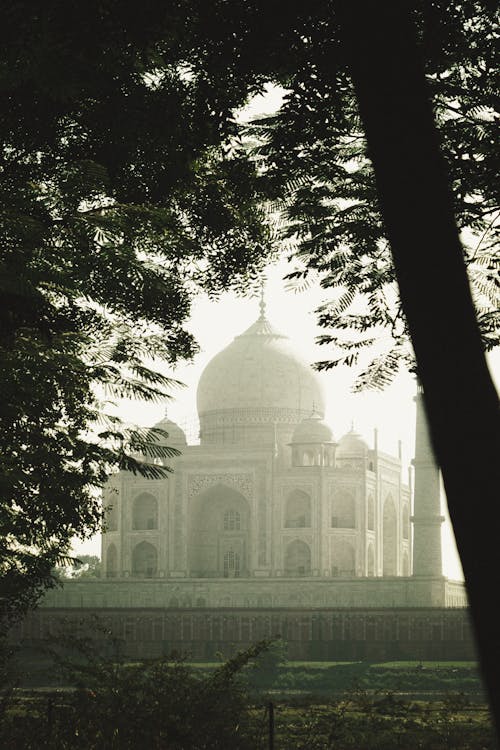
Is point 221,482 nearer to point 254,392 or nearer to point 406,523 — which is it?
point 254,392

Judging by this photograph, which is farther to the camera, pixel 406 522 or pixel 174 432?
pixel 406 522

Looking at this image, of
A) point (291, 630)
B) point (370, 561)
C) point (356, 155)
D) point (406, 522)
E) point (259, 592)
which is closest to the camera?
point (356, 155)

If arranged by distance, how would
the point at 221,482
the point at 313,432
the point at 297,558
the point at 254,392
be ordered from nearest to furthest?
the point at 297,558 < the point at 221,482 < the point at 313,432 < the point at 254,392

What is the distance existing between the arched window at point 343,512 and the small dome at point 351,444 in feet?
6.19

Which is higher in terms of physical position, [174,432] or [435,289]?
[174,432]

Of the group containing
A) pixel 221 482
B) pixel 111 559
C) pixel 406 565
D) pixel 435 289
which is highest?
pixel 221 482

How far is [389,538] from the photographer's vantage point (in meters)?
40.0

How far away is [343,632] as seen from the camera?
2669 cm

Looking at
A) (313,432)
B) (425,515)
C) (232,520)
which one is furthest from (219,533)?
(425,515)

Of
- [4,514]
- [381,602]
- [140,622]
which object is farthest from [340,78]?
[381,602]

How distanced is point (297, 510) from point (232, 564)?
2819 millimetres

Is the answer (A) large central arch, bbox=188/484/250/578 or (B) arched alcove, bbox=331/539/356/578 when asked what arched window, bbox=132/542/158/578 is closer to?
(A) large central arch, bbox=188/484/250/578

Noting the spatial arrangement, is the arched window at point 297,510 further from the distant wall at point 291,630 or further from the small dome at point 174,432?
the distant wall at point 291,630

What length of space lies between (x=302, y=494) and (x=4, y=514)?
101ft
